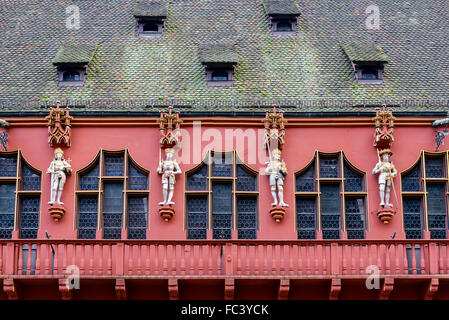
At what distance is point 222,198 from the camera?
33.4 metres

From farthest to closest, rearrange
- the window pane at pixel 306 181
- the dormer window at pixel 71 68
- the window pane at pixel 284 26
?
the window pane at pixel 284 26
the dormer window at pixel 71 68
the window pane at pixel 306 181

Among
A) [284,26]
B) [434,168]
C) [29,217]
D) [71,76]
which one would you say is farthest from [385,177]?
[71,76]

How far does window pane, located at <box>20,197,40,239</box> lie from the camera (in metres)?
32.9

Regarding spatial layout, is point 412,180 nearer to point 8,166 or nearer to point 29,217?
point 29,217

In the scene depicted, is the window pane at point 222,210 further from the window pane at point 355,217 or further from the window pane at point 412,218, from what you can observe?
the window pane at point 412,218

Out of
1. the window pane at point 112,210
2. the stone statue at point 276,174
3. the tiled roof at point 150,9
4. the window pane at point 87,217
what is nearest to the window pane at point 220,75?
the tiled roof at point 150,9

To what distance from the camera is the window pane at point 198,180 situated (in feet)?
110

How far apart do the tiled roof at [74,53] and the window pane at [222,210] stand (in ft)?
19.5

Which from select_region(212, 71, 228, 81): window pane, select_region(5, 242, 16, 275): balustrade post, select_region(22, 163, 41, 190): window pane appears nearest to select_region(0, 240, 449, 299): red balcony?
select_region(5, 242, 16, 275): balustrade post

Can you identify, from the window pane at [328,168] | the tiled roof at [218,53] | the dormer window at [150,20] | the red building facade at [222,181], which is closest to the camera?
the red building facade at [222,181]

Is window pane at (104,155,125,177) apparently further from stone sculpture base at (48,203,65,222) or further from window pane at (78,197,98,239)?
stone sculpture base at (48,203,65,222)

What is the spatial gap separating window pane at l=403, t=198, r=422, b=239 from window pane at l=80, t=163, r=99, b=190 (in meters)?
8.30
